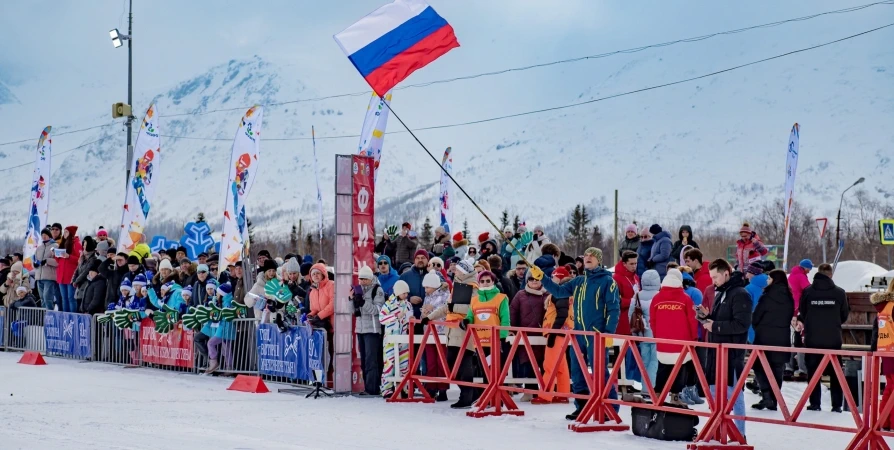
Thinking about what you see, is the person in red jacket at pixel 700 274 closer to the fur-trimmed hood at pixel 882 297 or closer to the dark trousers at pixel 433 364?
the fur-trimmed hood at pixel 882 297

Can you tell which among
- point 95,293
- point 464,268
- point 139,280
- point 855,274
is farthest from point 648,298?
point 855,274

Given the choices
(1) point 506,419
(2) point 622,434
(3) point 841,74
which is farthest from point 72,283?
(3) point 841,74

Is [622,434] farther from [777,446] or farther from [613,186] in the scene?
[613,186]

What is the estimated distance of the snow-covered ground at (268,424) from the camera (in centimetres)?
1025

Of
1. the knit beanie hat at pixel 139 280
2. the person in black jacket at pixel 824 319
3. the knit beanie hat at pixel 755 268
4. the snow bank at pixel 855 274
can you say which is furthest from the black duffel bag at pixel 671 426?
the snow bank at pixel 855 274

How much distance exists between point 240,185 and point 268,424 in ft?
30.3

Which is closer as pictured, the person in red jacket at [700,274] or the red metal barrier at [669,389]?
the red metal barrier at [669,389]

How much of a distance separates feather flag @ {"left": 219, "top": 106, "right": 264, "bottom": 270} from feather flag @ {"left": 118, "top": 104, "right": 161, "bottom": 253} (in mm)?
2832

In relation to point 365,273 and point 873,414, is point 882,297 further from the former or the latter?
point 365,273

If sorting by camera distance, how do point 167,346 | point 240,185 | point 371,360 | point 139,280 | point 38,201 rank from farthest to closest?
A: point 38,201 → point 240,185 → point 139,280 → point 167,346 → point 371,360

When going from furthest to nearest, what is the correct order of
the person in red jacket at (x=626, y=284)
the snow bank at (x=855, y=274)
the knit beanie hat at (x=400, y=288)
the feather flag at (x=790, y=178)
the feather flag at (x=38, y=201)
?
the snow bank at (x=855, y=274) < the feather flag at (x=38, y=201) < the feather flag at (x=790, y=178) < the knit beanie hat at (x=400, y=288) < the person in red jacket at (x=626, y=284)

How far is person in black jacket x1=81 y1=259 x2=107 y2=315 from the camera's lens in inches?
787

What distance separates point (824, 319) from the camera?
13.2 metres

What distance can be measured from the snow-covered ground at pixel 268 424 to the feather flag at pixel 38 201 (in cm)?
875
